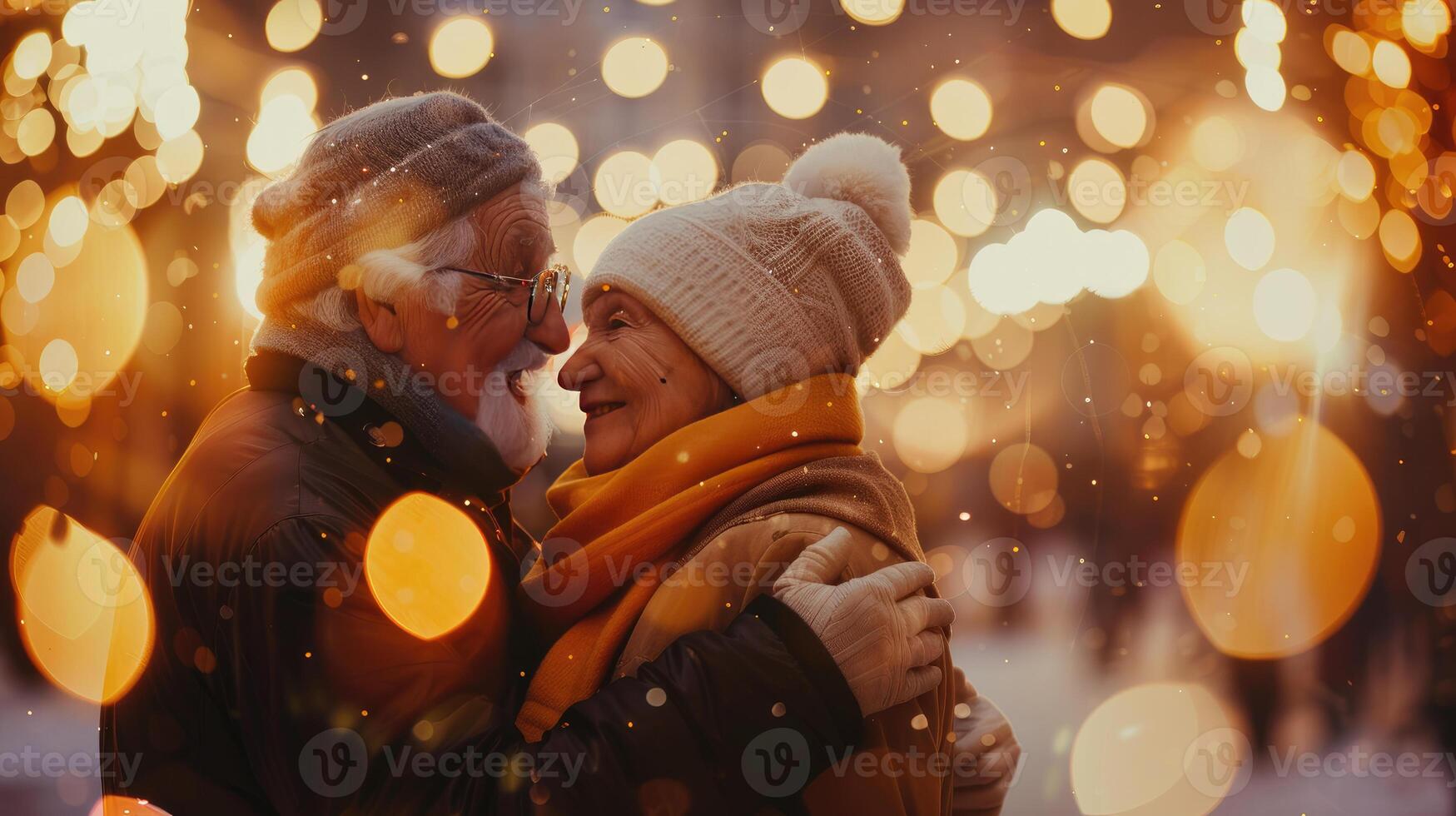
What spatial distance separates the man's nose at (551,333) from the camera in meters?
1.52

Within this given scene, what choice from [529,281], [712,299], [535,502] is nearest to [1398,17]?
[712,299]

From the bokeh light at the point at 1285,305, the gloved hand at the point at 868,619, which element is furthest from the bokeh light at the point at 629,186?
the bokeh light at the point at 1285,305

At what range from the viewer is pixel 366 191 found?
137 centimetres

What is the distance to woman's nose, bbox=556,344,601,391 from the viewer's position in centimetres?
143

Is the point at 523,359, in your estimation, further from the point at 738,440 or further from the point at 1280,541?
the point at 1280,541

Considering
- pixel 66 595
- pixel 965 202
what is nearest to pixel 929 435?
pixel 965 202

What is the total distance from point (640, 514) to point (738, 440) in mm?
177

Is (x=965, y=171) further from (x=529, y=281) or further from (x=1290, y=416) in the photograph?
(x=529, y=281)

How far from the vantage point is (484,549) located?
1364mm

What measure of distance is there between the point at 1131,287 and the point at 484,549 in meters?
1.44
